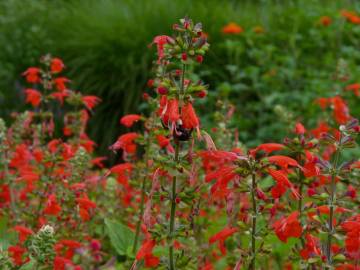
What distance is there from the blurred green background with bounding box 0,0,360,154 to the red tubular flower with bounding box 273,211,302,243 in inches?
187

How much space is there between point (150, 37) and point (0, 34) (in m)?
2.15

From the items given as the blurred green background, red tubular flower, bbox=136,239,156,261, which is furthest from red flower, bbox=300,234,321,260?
the blurred green background

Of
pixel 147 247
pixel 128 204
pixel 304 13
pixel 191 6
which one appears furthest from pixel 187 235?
pixel 191 6

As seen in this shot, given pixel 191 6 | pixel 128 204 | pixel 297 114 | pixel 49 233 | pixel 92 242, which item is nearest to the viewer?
pixel 49 233

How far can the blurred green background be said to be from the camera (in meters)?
7.18

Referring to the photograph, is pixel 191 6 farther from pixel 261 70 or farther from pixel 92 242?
pixel 92 242

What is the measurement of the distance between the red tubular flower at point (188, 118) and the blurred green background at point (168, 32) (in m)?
4.87

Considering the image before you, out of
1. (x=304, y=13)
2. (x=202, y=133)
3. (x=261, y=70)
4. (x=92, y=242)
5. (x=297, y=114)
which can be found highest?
(x=304, y=13)

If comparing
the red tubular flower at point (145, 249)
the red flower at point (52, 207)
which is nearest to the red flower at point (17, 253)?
the red flower at point (52, 207)

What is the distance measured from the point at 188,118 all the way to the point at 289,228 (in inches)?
16.4

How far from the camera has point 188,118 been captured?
5.69 ft

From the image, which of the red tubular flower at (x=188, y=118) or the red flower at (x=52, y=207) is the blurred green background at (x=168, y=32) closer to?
the red flower at (x=52, y=207)

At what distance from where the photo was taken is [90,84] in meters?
8.10

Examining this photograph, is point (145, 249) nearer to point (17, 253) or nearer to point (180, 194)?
point (180, 194)
